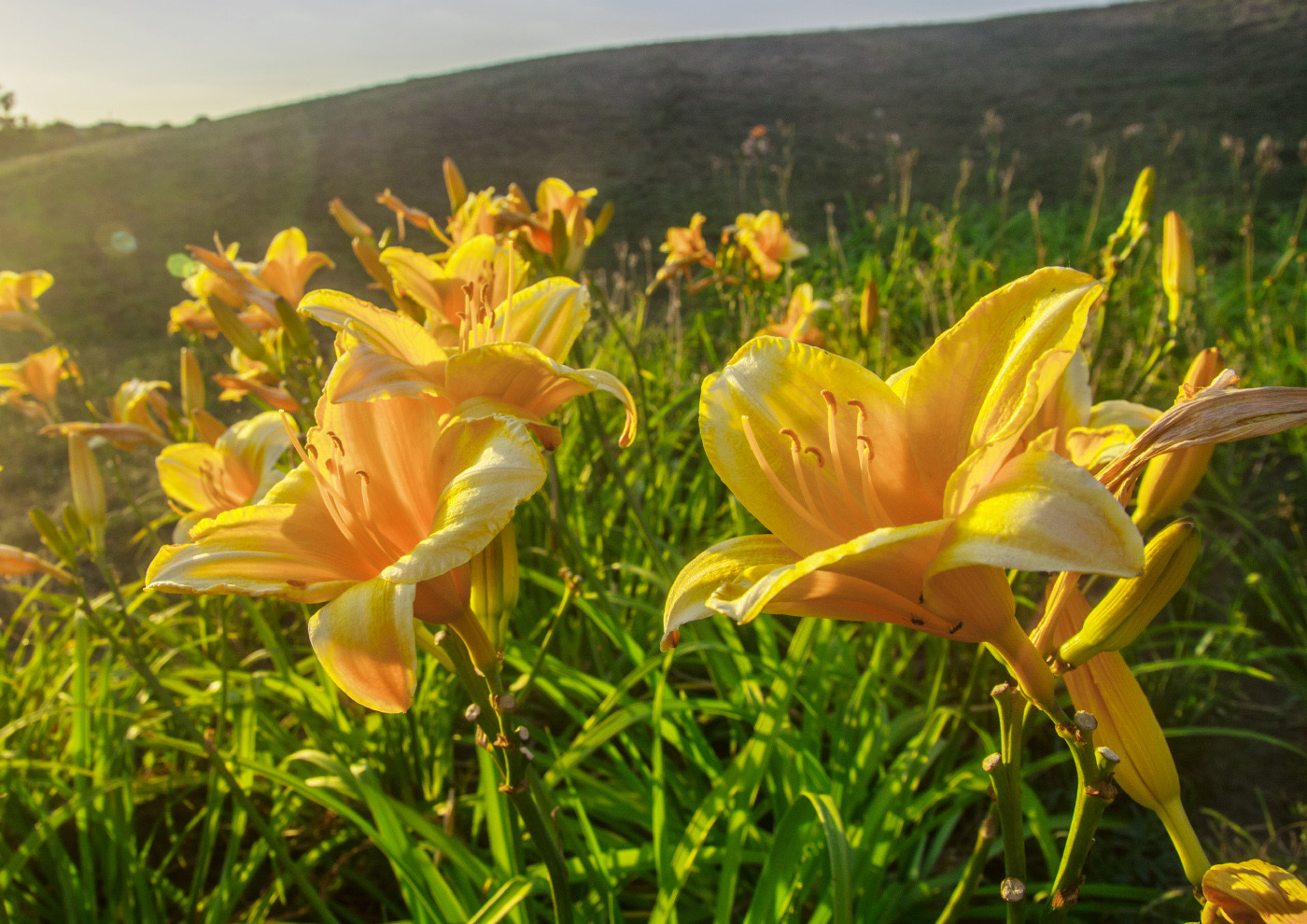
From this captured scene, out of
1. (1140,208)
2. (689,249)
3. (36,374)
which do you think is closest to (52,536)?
(36,374)

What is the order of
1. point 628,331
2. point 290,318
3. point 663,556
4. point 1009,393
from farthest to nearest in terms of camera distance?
point 628,331 → point 663,556 → point 290,318 → point 1009,393

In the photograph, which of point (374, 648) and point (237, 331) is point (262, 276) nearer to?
point (237, 331)

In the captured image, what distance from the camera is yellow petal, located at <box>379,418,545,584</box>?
2.26 feet

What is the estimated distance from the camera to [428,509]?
3.14 feet

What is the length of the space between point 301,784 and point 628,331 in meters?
3.13

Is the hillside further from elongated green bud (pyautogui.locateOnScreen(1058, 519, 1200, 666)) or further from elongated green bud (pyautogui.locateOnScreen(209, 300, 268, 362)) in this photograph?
elongated green bud (pyautogui.locateOnScreen(1058, 519, 1200, 666))

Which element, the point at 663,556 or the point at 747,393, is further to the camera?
the point at 663,556

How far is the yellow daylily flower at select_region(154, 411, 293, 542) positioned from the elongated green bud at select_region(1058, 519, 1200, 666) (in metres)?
1.36

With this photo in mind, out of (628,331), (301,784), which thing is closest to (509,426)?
(301,784)

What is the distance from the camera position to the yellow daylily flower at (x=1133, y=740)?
2.21 ft

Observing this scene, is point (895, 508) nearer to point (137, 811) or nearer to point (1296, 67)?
point (137, 811)

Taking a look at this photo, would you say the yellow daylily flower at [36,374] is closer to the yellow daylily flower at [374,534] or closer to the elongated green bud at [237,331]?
the elongated green bud at [237,331]

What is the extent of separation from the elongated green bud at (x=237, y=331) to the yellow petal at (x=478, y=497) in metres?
1.02

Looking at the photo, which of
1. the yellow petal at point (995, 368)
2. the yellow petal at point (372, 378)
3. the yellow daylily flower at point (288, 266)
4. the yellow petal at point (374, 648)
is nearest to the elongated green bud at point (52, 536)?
the yellow daylily flower at point (288, 266)
